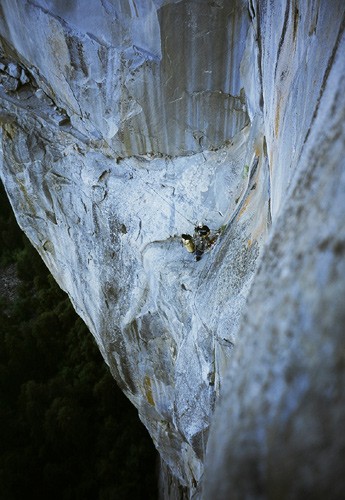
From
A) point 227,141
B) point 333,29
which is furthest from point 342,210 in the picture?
point 227,141

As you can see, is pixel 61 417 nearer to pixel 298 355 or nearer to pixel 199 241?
pixel 199 241

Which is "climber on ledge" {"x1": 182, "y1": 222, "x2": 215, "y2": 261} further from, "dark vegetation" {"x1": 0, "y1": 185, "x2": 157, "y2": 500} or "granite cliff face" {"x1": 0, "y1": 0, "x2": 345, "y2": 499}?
"dark vegetation" {"x1": 0, "y1": 185, "x2": 157, "y2": 500}

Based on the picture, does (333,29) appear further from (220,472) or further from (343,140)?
(220,472)

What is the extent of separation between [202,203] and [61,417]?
168 inches

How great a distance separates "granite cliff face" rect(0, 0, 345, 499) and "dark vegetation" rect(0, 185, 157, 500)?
1.61 m

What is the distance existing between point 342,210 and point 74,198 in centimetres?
313

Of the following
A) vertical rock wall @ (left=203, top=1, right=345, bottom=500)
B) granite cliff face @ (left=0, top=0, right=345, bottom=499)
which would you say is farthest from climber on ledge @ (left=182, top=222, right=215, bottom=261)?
vertical rock wall @ (left=203, top=1, right=345, bottom=500)

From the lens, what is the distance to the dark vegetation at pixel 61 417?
19.1 ft

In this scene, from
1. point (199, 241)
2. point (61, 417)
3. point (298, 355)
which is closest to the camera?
point (298, 355)

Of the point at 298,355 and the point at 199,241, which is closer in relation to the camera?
the point at 298,355

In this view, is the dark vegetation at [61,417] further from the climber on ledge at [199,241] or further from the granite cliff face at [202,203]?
the climber on ledge at [199,241]

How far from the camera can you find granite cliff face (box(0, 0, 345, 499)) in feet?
2.63

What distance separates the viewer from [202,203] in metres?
2.93

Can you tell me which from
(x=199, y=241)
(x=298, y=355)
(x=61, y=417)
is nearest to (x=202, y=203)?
(x=199, y=241)
